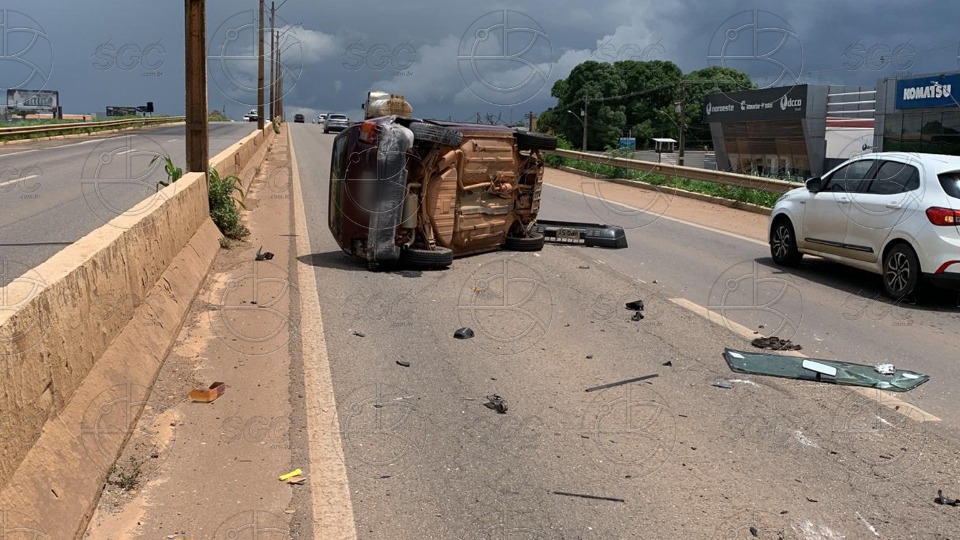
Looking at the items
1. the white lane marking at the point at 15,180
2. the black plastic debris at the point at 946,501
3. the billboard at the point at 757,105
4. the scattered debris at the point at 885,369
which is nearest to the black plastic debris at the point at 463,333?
the scattered debris at the point at 885,369

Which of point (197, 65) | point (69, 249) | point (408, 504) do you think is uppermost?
point (197, 65)

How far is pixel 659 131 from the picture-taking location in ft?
233

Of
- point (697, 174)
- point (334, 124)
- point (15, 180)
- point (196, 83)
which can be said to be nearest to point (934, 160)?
point (196, 83)

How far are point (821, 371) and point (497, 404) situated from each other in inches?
108

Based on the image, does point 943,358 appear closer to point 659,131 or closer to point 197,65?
point 197,65

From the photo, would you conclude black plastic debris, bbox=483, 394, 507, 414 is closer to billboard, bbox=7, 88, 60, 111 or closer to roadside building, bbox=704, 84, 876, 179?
roadside building, bbox=704, 84, 876, 179

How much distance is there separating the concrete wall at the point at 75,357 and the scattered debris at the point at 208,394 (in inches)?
13.0

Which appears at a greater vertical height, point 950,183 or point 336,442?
point 950,183

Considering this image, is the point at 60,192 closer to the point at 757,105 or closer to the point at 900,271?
the point at 900,271

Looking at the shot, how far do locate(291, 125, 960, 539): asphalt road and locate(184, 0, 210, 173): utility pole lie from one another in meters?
4.15

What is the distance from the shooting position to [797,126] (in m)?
46.5

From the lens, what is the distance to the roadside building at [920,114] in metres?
34.3

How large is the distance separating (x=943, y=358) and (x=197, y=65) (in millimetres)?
10653

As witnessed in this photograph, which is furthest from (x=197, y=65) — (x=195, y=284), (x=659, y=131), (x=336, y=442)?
(x=659, y=131)
